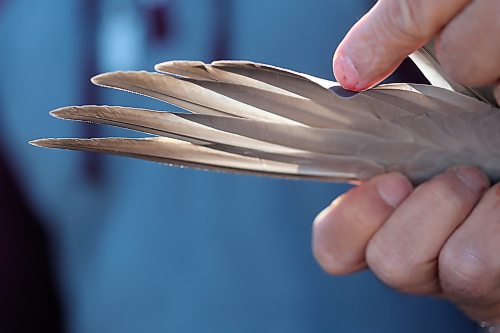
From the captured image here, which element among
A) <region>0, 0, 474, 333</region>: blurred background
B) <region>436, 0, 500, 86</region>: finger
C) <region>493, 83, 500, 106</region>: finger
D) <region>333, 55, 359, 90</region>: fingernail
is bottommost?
<region>0, 0, 474, 333</region>: blurred background

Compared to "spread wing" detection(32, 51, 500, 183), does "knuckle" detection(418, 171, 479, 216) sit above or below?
below

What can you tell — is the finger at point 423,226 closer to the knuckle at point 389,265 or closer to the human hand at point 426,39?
the knuckle at point 389,265

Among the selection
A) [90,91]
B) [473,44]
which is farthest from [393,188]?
[90,91]

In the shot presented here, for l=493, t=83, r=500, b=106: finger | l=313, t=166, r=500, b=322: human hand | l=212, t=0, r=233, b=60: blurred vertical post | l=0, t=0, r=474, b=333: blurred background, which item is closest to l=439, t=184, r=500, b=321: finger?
l=313, t=166, r=500, b=322: human hand

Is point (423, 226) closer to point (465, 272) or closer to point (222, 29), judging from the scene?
point (465, 272)

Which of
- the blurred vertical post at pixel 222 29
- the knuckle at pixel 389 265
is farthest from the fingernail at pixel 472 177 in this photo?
the blurred vertical post at pixel 222 29

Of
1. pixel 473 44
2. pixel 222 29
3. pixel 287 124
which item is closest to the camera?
pixel 473 44

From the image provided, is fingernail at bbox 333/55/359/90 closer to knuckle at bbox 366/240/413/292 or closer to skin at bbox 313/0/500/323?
skin at bbox 313/0/500/323
